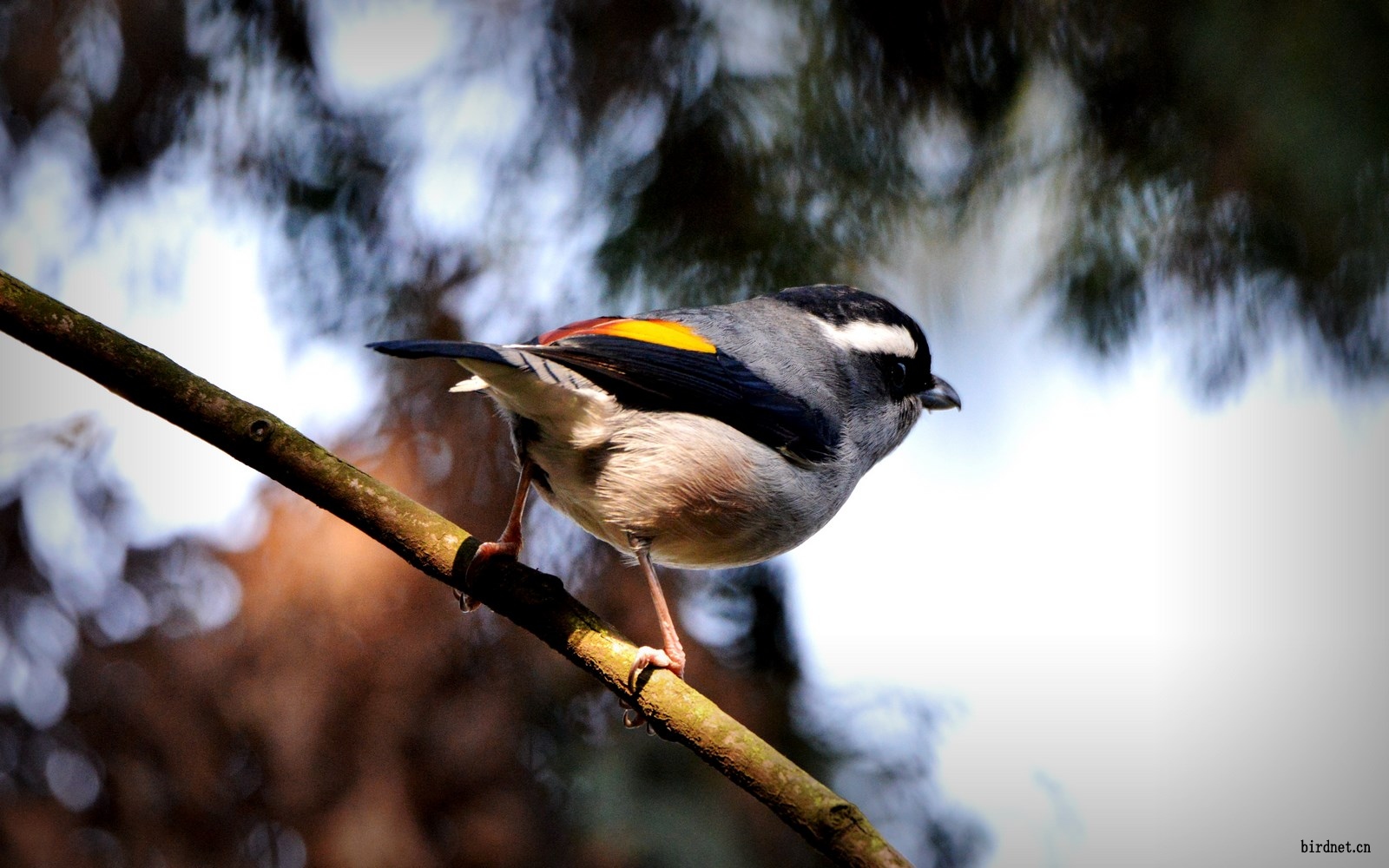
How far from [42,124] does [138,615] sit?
5.65 feet

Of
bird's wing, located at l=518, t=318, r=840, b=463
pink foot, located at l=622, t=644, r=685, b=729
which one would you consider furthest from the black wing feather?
pink foot, located at l=622, t=644, r=685, b=729

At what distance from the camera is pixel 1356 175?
3.50 m

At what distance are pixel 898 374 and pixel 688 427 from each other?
88 centimetres

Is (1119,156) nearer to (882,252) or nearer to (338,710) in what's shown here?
(882,252)

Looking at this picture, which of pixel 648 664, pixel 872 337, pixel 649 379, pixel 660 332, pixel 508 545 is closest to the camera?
pixel 648 664

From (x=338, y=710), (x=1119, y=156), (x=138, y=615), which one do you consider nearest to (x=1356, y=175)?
(x=1119, y=156)

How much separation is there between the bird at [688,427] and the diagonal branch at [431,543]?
2.9 inches

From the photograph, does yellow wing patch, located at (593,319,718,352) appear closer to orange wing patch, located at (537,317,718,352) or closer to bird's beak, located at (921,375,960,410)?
orange wing patch, located at (537,317,718,352)

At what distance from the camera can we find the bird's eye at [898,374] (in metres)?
3.50

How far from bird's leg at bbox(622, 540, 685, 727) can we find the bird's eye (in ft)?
3.27

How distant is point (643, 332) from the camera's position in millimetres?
2971

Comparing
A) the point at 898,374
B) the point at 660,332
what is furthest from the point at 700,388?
the point at 898,374

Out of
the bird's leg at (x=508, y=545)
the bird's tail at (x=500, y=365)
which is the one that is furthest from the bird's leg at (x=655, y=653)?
the bird's tail at (x=500, y=365)

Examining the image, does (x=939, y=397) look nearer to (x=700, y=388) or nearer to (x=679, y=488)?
(x=700, y=388)
